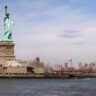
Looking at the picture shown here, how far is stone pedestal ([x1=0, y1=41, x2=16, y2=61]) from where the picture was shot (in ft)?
336

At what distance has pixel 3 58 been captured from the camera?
103562mm

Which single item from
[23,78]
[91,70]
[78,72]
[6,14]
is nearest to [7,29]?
[6,14]

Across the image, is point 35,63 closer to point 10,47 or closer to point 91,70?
point 10,47

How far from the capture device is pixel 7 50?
337ft

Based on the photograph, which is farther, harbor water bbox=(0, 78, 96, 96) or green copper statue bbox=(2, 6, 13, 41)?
green copper statue bbox=(2, 6, 13, 41)

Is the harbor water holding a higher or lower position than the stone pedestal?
lower

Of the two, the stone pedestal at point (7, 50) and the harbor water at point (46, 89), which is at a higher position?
the stone pedestal at point (7, 50)

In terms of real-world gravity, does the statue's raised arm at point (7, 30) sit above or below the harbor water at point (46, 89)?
above

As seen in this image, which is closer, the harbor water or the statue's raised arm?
the harbor water

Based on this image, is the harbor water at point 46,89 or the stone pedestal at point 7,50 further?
the stone pedestal at point 7,50

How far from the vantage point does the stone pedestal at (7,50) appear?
102500 millimetres

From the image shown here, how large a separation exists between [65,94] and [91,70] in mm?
100191

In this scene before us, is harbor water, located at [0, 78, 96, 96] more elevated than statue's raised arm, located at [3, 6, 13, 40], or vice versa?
statue's raised arm, located at [3, 6, 13, 40]

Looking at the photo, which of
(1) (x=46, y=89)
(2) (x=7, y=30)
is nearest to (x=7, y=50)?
(2) (x=7, y=30)
